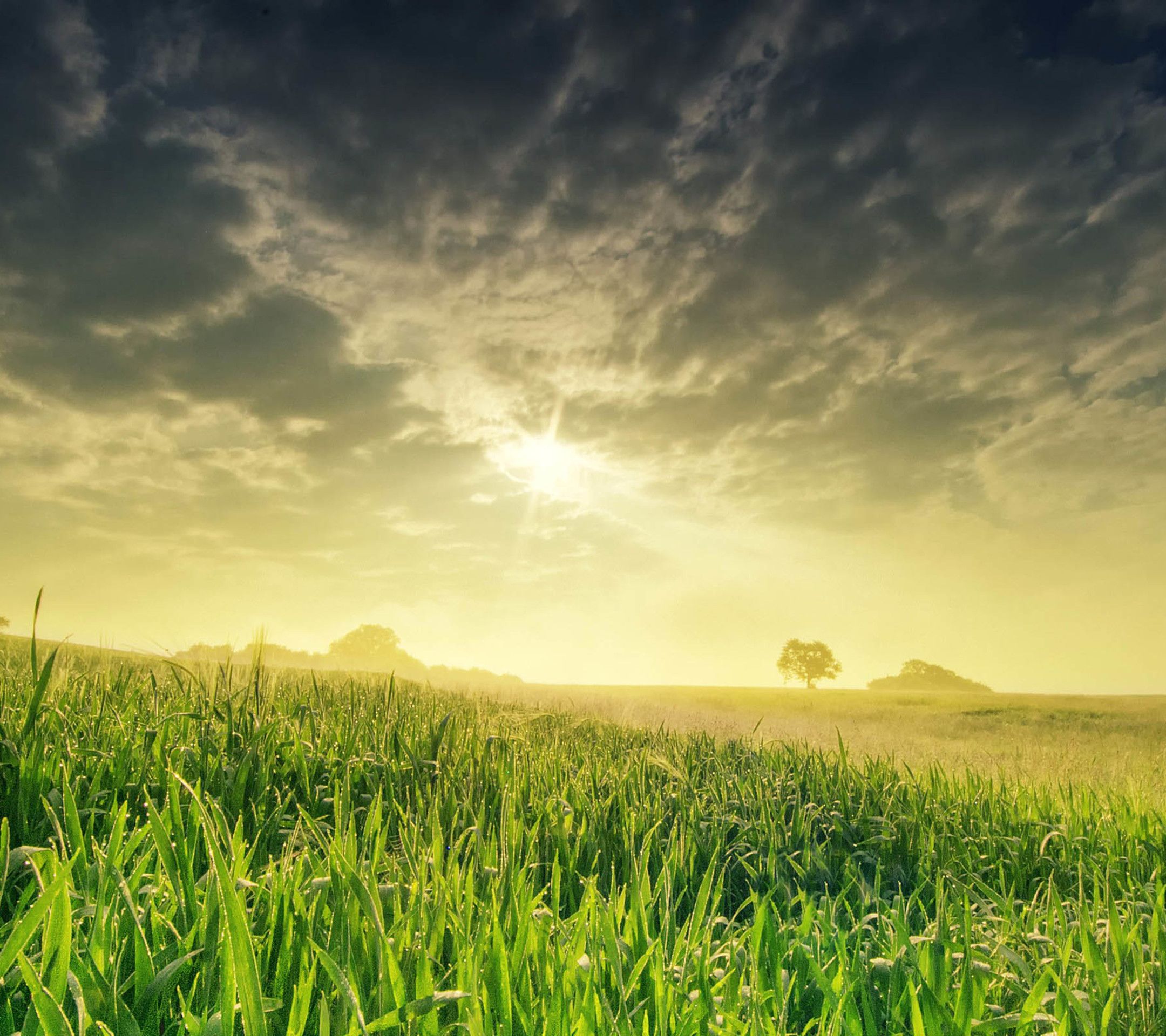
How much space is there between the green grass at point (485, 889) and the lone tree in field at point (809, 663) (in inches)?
3481

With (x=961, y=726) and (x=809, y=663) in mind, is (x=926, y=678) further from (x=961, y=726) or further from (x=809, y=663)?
(x=961, y=726)

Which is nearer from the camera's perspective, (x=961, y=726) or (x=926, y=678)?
(x=961, y=726)

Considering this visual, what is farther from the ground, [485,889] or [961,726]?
[485,889]

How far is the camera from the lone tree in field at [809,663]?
88.5 metres

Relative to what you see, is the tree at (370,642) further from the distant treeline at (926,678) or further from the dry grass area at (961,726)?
the distant treeline at (926,678)

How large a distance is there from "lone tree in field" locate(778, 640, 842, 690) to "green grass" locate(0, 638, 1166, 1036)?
8841 cm

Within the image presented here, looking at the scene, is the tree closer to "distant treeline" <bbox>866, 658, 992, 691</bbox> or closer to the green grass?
"distant treeline" <bbox>866, 658, 992, 691</bbox>

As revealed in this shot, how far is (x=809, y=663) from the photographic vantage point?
292 ft

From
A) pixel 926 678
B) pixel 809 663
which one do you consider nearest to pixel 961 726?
pixel 809 663

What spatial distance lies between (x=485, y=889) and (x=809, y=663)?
92676 millimetres

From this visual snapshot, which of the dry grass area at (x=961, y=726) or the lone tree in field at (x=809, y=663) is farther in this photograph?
the lone tree in field at (x=809, y=663)

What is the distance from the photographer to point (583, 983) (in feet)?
5.50

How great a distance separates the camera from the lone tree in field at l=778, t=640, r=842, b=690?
8850cm

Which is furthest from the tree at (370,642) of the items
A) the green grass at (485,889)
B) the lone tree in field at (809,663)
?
the green grass at (485,889)
